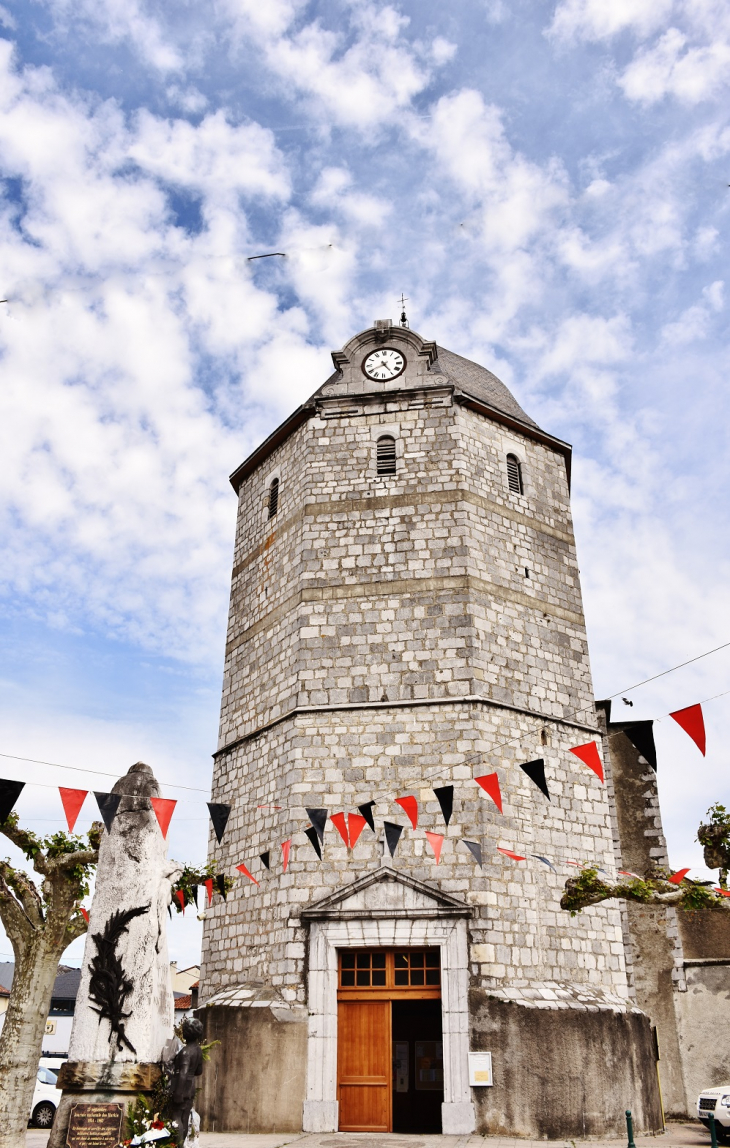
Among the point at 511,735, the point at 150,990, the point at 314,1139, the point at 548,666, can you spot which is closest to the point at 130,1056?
the point at 150,990

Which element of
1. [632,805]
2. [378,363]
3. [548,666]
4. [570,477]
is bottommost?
[632,805]

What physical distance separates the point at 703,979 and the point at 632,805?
9.48 ft

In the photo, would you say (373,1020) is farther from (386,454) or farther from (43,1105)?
(386,454)

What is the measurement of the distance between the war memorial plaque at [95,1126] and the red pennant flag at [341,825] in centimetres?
599

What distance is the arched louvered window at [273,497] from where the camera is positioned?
16469 millimetres

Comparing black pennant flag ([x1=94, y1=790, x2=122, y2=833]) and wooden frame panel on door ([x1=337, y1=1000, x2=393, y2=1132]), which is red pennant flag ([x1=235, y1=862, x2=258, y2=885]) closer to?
wooden frame panel on door ([x1=337, y1=1000, x2=393, y2=1132])

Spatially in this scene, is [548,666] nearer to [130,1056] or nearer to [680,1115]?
[680,1115]

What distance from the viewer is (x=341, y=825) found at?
1260 centimetres

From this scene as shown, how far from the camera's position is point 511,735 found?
13203 mm

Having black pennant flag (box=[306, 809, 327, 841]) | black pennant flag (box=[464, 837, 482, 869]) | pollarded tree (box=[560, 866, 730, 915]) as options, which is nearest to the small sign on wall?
pollarded tree (box=[560, 866, 730, 915])

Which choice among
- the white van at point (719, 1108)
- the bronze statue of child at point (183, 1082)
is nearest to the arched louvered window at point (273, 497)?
the bronze statue of child at point (183, 1082)

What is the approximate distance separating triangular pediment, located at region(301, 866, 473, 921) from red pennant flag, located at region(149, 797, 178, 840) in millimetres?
4543

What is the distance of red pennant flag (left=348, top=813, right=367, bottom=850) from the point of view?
1243 centimetres

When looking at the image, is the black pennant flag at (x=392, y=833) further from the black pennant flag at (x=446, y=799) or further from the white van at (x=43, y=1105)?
the white van at (x=43, y=1105)
